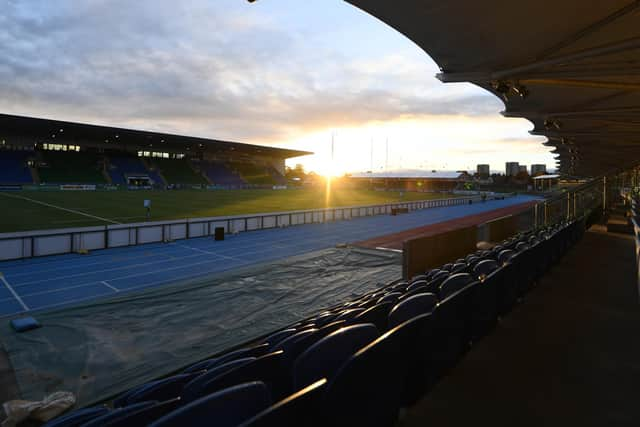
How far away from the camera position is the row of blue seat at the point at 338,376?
1.74m

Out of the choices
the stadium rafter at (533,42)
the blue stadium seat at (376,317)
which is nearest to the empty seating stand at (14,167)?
the stadium rafter at (533,42)

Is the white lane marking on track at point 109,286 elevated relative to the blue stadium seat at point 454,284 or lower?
lower

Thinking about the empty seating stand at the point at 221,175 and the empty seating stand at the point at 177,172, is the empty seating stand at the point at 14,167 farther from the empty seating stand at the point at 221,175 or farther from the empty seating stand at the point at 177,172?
the empty seating stand at the point at 221,175

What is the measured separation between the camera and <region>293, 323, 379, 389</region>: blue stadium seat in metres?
2.40

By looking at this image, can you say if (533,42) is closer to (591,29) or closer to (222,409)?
(591,29)

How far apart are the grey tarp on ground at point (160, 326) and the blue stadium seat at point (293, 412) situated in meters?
6.09

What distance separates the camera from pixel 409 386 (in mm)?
3014

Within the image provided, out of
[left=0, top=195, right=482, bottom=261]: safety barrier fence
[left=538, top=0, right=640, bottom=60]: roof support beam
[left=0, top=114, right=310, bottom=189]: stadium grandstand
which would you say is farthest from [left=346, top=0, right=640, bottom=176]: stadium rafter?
[left=0, top=114, right=310, bottom=189]: stadium grandstand

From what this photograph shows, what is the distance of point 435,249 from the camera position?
466 inches

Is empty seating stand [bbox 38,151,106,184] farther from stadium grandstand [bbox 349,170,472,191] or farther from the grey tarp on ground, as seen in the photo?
stadium grandstand [bbox 349,170,472,191]

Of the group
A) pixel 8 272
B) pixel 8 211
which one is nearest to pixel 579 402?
pixel 8 272

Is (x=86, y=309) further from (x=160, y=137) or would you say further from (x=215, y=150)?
(x=215, y=150)

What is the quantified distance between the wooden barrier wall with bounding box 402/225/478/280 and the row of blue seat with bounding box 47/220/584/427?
647 centimetres

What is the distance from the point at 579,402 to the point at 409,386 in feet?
5.07
